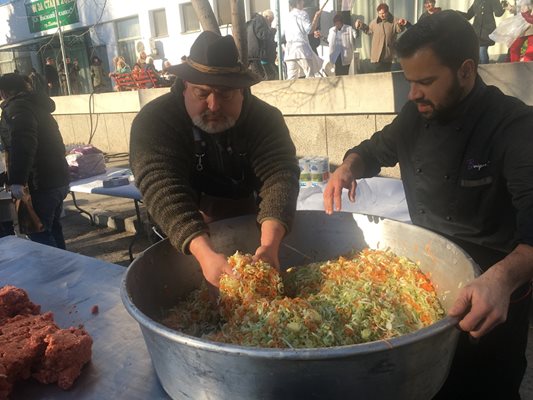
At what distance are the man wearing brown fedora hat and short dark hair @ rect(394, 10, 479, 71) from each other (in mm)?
820

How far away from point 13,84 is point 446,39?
436 cm

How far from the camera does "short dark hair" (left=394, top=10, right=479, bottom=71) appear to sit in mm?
2092

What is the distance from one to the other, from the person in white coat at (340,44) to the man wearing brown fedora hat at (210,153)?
8.86 metres

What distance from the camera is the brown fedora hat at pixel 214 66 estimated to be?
2.11m

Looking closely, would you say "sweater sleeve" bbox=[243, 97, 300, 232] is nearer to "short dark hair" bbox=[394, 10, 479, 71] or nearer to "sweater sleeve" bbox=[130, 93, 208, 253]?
"sweater sleeve" bbox=[130, 93, 208, 253]

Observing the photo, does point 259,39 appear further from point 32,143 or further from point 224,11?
A: point 224,11

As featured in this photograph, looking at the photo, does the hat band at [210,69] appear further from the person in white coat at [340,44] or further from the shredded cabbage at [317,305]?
the person in white coat at [340,44]

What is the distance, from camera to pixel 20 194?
15.3 ft

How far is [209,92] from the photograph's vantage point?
2178mm

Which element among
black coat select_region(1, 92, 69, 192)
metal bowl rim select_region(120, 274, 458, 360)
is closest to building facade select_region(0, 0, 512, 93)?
black coat select_region(1, 92, 69, 192)

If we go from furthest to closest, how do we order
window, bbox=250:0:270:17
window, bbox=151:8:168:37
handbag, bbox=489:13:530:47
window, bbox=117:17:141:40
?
window, bbox=117:17:141:40
window, bbox=151:8:168:37
window, bbox=250:0:270:17
handbag, bbox=489:13:530:47

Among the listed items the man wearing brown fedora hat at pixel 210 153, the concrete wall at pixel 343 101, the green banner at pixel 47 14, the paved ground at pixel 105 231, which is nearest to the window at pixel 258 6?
the concrete wall at pixel 343 101

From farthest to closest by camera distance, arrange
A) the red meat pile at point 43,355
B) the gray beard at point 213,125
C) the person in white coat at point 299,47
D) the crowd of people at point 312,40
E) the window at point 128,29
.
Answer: the window at point 128,29 → the person in white coat at point 299,47 → the crowd of people at point 312,40 → the gray beard at point 213,125 → the red meat pile at point 43,355

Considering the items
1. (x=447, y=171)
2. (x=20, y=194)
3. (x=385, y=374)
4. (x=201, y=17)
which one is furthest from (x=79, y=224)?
(x=385, y=374)
